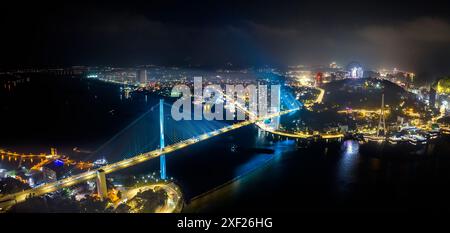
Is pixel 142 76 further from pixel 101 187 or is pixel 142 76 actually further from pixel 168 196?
pixel 168 196

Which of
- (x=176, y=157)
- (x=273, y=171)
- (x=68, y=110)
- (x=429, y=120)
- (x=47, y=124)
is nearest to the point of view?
(x=273, y=171)

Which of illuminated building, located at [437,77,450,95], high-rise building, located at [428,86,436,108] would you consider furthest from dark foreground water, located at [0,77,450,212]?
illuminated building, located at [437,77,450,95]

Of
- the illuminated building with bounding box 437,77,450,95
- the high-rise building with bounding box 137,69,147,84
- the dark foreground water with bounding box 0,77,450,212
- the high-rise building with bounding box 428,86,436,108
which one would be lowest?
the dark foreground water with bounding box 0,77,450,212

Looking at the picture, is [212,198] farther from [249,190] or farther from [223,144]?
[223,144]

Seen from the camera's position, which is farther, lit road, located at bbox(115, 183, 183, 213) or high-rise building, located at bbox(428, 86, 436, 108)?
high-rise building, located at bbox(428, 86, 436, 108)

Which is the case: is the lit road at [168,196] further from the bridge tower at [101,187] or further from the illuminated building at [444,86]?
the illuminated building at [444,86]

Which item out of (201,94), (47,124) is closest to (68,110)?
(47,124)

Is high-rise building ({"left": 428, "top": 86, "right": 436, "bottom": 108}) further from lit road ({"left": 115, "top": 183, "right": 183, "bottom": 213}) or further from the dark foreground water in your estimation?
lit road ({"left": 115, "top": 183, "right": 183, "bottom": 213})

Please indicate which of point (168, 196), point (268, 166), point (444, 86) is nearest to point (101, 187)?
point (168, 196)
